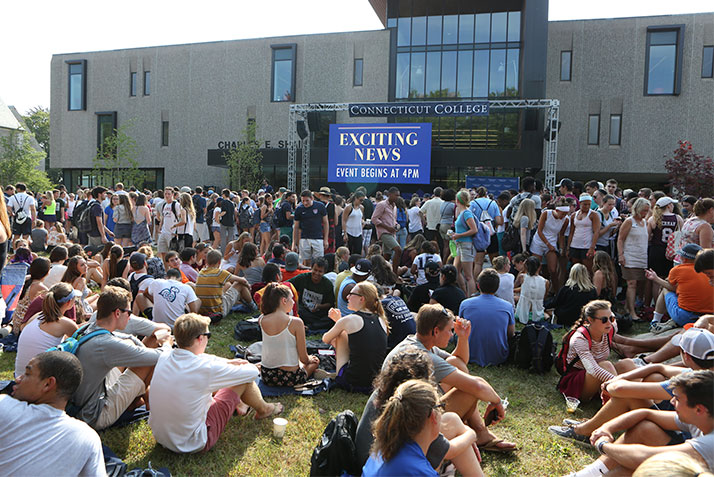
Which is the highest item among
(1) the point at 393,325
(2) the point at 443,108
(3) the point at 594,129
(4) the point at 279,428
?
(3) the point at 594,129

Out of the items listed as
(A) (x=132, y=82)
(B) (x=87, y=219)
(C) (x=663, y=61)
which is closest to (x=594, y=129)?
(C) (x=663, y=61)

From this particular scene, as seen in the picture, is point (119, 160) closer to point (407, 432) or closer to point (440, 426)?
point (440, 426)

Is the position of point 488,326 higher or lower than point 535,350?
higher

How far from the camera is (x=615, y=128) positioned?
24281 millimetres

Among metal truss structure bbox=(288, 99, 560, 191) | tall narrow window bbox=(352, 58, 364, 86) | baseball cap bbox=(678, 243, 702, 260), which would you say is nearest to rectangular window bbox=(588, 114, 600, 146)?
metal truss structure bbox=(288, 99, 560, 191)

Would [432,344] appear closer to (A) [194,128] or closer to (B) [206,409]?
(B) [206,409]

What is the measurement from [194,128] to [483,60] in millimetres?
16793

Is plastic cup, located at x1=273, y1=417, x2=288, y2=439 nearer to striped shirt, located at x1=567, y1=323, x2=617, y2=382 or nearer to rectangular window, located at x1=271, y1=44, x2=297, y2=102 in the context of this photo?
striped shirt, located at x1=567, y1=323, x2=617, y2=382

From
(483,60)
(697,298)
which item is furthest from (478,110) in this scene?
(697,298)

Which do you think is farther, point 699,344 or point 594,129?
point 594,129

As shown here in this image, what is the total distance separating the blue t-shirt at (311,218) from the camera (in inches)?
384

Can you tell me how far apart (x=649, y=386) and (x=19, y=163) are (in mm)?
36675

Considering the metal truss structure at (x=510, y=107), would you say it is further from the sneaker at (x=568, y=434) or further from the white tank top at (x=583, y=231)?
the sneaker at (x=568, y=434)

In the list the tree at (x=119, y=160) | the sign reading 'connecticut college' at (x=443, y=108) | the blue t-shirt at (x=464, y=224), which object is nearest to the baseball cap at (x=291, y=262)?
the blue t-shirt at (x=464, y=224)
